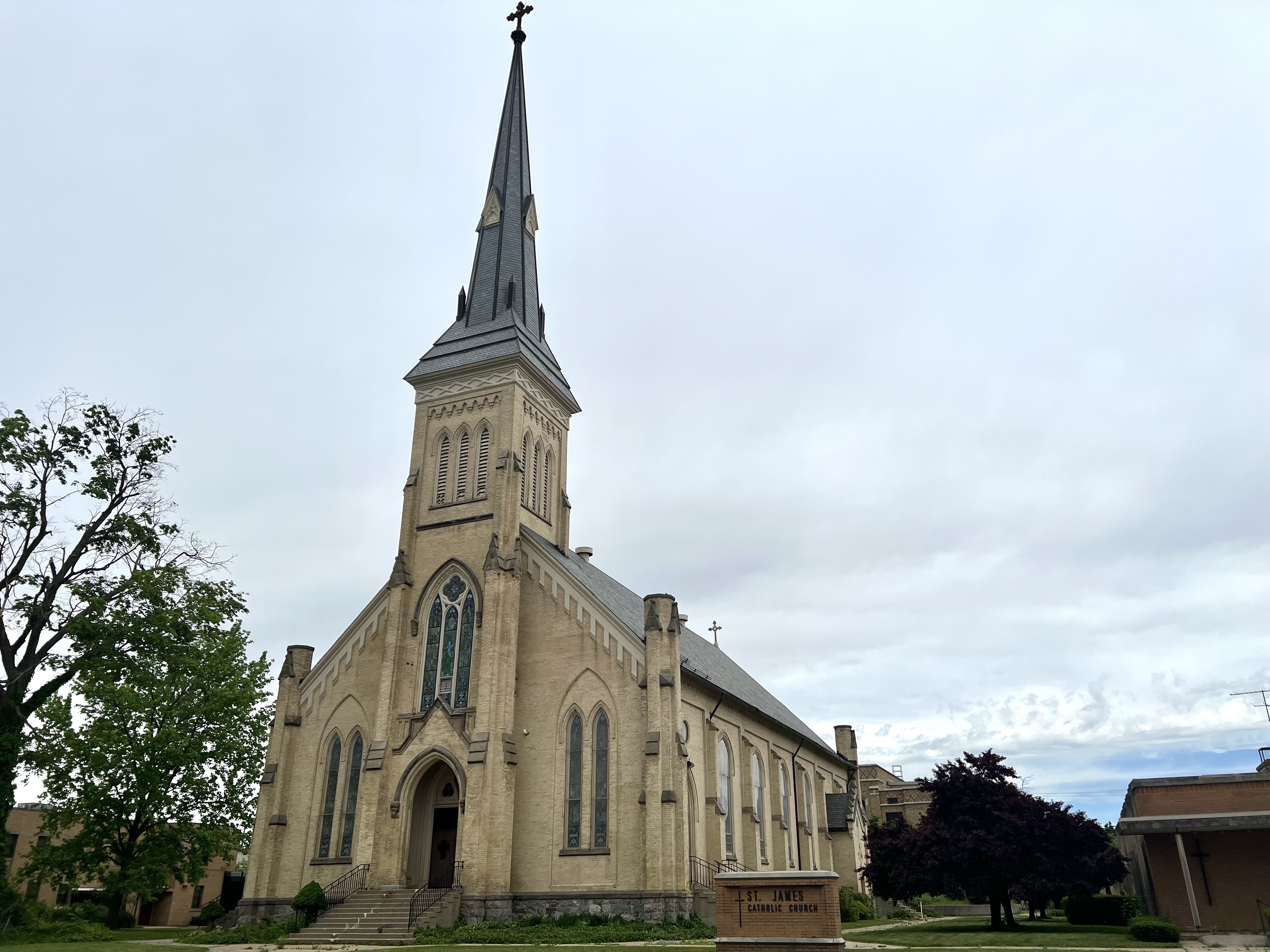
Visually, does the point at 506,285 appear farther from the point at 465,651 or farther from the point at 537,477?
the point at 465,651

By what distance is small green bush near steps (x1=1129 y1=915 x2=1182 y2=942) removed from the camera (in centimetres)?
2175

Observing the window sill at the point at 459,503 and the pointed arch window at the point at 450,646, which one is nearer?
the pointed arch window at the point at 450,646

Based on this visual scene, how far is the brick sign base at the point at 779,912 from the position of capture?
13.7 metres

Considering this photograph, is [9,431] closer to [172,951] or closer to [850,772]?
[172,951]

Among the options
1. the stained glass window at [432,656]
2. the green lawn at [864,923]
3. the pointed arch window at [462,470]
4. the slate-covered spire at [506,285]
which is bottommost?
the green lawn at [864,923]

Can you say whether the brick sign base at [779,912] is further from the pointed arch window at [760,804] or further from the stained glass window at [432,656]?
the pointed arch window at [760,804]

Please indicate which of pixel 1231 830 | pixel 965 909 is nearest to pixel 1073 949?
pixel 1231 830

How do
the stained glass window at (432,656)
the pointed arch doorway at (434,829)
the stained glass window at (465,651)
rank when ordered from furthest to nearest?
the stained glass window at (432,656) < the stained glass window at (465,651) < the pointed arch doorway at (434,829)

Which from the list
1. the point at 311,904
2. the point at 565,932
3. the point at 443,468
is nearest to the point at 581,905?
the point at 565,932

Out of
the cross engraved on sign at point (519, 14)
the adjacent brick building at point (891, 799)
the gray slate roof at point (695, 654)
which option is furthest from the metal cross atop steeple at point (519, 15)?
the adjacent brick building at point (891, 799)

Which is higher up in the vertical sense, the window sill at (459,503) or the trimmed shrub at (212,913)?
the window sill at (459,503)

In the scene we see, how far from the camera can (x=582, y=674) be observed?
3009cm

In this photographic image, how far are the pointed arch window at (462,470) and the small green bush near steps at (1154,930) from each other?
24.3 meters

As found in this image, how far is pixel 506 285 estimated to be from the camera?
40188 mm
